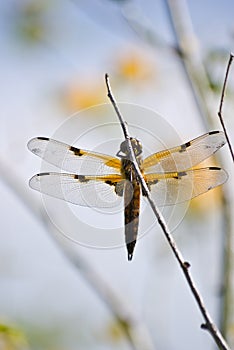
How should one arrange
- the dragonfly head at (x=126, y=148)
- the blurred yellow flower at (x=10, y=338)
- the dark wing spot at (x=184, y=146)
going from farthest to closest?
the blurred yellow flower at (x=10, y=338)
the dark wing spot at (x=184, y=146)
the dragonfly head at (x=126, y=148)

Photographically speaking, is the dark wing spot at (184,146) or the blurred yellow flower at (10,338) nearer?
the dark wing spot at (184,146)

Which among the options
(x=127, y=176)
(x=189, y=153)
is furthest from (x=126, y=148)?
(x=189, y=153)

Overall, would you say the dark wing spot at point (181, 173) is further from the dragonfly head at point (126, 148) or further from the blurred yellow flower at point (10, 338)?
the blurred yellow flower at point (10, 338)

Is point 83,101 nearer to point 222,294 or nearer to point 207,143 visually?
point 222,294

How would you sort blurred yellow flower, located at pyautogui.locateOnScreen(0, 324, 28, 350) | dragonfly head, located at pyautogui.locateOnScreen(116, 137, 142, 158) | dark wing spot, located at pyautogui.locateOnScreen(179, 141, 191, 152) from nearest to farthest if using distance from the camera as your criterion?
1. dragonfly head, located at pyautogui.locateOnScreen(116, 137, 142, 158)
2. dark wing spot, located at pyautogui.locateOnScreen(179, 141, 191, 152)
3. blurred yellow flower, located at pyautogui.locateOnScreen(0, 324, 28, 350)

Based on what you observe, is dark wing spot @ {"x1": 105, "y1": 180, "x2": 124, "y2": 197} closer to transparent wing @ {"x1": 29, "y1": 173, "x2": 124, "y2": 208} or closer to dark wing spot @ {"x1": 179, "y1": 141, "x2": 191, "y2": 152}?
transparent wing @ {"x1": 29, "y1": 173, "x2": 124, "y2": 208}

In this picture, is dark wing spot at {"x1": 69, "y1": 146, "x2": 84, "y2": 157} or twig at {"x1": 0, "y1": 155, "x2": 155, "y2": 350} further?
twig at {"x1": 0, "y1": 155, "x2": 155, "y2": 350}

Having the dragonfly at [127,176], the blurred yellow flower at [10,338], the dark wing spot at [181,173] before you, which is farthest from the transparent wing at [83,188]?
the blurred yellow flower at [10,338]

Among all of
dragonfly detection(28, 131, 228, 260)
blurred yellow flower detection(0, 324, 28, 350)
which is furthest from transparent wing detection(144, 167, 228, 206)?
blurred yellow flower detection(0, 324, 28, 350)
